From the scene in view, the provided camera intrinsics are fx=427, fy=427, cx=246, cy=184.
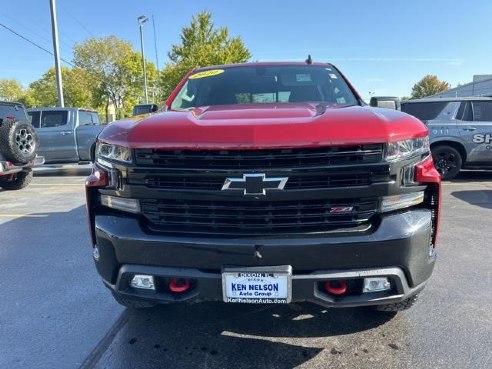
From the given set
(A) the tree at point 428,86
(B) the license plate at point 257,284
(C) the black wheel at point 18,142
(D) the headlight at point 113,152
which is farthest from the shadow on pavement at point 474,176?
(A) the tree at point 428,86

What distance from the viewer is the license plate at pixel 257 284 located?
2098 millimetres

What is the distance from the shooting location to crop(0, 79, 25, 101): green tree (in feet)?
268

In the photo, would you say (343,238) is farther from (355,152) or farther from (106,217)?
(106,217)

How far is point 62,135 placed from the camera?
38.0ft

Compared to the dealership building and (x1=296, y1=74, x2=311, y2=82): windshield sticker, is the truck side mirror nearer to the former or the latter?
(x1=296, y1=74, x2=311, y2=82): windshield sticker

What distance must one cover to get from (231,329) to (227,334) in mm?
63

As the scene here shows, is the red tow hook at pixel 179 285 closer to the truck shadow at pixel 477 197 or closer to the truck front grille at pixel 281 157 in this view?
the truck front grille at pixel 281 157

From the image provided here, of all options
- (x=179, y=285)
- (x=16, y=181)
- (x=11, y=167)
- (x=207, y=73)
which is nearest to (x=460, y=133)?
(x=207, y=73)

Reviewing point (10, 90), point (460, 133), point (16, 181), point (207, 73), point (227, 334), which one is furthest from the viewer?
point (10, 90)

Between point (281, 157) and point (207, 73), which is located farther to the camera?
point (207, 73)

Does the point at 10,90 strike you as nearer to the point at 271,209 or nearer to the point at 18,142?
the point at 18,142

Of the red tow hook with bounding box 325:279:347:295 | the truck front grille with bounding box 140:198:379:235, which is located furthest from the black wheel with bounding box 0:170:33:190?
the red tow hook with bounding box 325:279:347:295

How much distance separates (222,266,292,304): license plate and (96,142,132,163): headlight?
0.78m

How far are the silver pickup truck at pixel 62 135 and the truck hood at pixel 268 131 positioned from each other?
32.8ft
